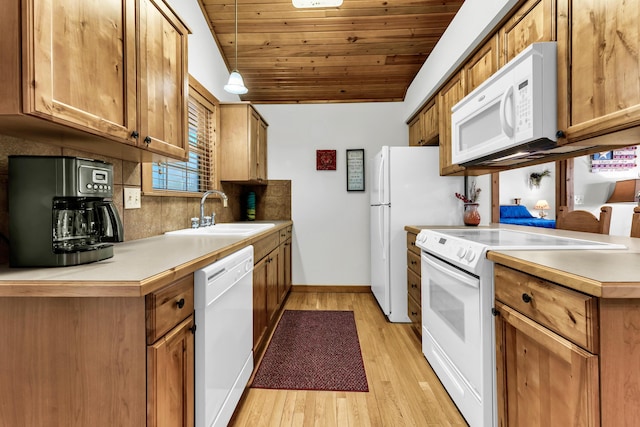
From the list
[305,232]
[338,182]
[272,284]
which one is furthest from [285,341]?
[338,182]

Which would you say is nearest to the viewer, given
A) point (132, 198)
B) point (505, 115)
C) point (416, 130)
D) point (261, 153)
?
point (505, 115)

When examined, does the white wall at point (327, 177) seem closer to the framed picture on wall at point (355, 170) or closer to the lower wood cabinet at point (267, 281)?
the framed picture on wall at point (355, 170)

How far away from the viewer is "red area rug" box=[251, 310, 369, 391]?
2021mm

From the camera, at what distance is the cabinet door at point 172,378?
0.91 metres

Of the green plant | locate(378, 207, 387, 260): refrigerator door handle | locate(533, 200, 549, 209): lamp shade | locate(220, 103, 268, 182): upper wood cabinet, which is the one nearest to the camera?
locate(378, 207, 387, 260): refrigerator door handle

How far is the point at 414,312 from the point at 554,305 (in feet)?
5.94

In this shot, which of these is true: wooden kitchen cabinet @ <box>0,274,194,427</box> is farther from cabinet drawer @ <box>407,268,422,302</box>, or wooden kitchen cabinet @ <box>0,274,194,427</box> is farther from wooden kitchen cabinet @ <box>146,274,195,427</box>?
cabinet drawer @ <box>407,268,422,302</box>

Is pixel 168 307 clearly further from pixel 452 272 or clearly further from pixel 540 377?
pixel 452 272

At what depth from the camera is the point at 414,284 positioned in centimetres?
273

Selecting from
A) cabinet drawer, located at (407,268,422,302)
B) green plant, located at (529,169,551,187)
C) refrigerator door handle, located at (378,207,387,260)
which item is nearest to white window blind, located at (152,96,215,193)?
refrigerator door handle, located at (378,207,387,260)

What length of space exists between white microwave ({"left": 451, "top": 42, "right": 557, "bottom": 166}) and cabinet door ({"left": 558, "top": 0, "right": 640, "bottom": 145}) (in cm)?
5

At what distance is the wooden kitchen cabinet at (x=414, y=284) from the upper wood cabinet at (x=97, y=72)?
6.18ft

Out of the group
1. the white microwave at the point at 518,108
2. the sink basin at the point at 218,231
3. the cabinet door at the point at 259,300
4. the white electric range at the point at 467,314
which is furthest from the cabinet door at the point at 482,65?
the cabinet door at the point at 259,300

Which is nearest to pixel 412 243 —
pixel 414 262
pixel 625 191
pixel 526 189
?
pixel 414 262
